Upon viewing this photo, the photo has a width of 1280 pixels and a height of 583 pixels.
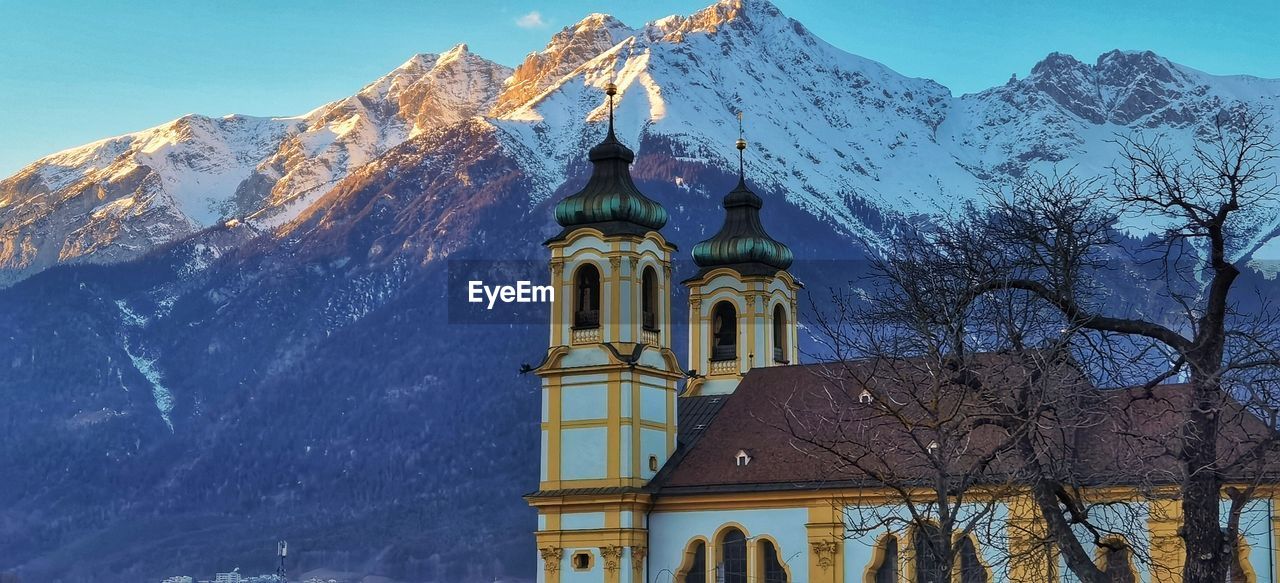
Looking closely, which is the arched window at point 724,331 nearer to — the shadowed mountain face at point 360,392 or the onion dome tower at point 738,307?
the onion dome tower at point 738,307

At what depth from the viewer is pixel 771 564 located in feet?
159

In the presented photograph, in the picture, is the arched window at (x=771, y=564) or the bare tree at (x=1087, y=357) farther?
the arched window at (x=771, y=564)

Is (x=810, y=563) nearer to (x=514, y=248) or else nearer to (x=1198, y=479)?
(x=1198, y=479)

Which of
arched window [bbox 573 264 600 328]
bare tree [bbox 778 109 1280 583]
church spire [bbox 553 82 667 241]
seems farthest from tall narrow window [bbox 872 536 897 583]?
bare tree [bbox 778 109 1280 583]

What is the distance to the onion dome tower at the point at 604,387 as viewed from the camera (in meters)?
49.3

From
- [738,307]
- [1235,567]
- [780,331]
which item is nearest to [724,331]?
[738,307]

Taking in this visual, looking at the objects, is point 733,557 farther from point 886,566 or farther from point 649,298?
point 649,298

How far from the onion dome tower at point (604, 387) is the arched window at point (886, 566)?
19.6 ft

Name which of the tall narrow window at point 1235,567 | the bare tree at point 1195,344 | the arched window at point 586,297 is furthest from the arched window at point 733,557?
the bare tree at point 1195,344

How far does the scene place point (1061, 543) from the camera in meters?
21.2

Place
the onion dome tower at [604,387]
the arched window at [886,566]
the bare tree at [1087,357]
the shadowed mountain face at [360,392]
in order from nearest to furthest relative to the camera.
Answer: the bare tree at [1087,357], the arched window at [886,566], the onion dome tower at [604,387], the shadowed mountain face at [360,392]

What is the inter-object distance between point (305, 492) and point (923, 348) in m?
146

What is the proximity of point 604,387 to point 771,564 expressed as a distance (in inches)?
247

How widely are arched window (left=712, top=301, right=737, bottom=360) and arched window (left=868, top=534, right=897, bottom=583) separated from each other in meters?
11.5
